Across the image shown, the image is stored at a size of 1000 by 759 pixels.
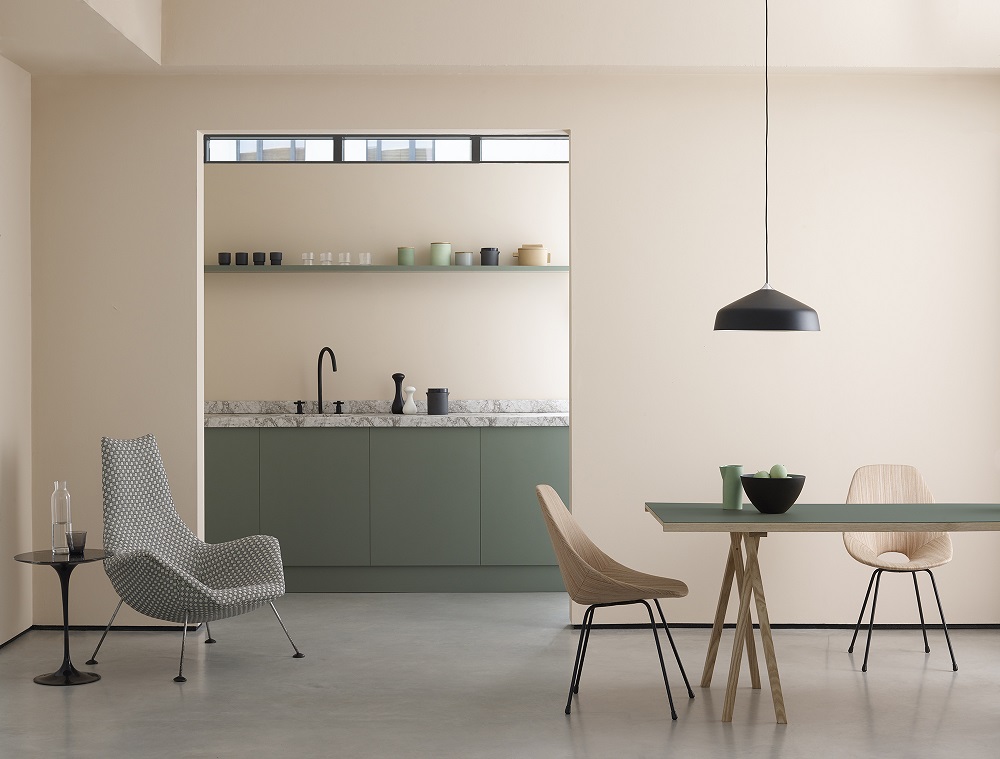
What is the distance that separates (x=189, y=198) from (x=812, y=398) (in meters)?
3.18

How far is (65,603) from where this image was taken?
161 inches

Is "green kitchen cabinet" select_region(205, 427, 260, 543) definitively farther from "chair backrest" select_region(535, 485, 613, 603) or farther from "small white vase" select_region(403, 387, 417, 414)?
"chair backrest" select_region(535, 485, 613, 603)

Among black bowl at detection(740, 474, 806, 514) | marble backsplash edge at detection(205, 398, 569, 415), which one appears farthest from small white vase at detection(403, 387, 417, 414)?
black bowl at detection(740, 474, 806, 514)

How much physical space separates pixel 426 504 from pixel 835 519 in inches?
105

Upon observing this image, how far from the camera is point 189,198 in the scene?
488 cm

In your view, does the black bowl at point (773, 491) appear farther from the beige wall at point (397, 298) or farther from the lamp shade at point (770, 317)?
the beige wall at point (397, 298)

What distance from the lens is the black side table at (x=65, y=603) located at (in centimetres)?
400

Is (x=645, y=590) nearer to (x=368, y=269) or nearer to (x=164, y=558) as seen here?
(x=164, y=558)

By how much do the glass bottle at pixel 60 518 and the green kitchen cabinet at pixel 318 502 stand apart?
1.65m

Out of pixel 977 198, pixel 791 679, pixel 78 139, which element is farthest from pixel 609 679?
pixel 78 139

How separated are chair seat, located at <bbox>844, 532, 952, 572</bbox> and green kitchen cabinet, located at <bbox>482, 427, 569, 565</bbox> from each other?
176 cm

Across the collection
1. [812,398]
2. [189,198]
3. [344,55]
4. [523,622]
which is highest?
[344,55]

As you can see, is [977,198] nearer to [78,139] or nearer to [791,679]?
[791,679]

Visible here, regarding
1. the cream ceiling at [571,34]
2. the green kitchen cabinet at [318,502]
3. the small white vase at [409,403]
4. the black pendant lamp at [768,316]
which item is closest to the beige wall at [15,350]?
the cream ceiling at [571,34]
